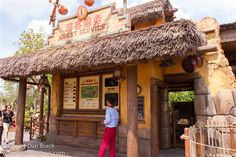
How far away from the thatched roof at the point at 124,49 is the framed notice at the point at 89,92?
1730 mm

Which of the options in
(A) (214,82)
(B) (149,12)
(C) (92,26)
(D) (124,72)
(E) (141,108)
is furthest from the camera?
(B) (149,12)

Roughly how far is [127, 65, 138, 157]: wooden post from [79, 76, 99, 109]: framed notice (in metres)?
2.47

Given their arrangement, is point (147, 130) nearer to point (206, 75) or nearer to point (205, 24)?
point (206, 75)

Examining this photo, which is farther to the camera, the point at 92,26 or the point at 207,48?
the point at 92,26

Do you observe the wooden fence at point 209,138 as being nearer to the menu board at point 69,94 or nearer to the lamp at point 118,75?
the lamp at point 118,75

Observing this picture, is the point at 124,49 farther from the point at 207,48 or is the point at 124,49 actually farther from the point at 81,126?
the point at 81,126

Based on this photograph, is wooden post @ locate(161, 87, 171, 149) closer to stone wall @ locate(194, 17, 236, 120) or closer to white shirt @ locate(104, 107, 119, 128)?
stone wall @ locate(194, 17, 236, 120)

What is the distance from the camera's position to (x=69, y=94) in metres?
8.50

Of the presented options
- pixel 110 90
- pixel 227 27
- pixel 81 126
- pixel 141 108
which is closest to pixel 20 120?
pixel 81 126

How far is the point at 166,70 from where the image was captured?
7207 millimetres

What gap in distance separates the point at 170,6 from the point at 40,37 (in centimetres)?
1137

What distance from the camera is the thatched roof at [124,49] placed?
15.3 ft

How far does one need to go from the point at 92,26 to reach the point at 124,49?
2891 mm

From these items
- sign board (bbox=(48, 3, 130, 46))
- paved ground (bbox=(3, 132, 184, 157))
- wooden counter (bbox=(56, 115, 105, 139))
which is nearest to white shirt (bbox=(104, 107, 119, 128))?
paved ground (bbox=(3, 132, 184, 157))
